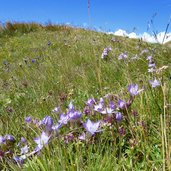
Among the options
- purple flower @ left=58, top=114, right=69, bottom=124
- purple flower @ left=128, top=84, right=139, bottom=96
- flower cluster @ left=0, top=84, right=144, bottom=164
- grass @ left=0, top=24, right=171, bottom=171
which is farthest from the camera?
purple flower @ left=128, top=84, right=139, bottom=96

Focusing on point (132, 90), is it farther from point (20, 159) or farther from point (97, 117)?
point (20, 159)

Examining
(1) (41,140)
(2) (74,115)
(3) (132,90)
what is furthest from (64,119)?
(3) (132,90)

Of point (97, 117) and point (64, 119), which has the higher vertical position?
point (97, 117)

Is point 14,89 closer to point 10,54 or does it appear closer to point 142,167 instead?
point 142,167

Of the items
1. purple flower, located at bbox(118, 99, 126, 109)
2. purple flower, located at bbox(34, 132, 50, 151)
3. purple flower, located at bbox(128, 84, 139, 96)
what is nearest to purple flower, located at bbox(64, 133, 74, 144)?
purple flower, located at bbox(34, 132, 50, 151)

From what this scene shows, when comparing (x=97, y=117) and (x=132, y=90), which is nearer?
(x=132, y=90)

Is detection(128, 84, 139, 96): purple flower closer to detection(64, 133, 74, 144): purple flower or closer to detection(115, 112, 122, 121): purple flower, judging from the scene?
detection(115, 112, 122, 121): purple flower

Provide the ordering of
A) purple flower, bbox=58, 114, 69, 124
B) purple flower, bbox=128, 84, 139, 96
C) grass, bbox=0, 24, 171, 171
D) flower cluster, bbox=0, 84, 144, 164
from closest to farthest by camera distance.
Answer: grass, bbox=0, 24, 171, 171
flower cluster, bbox=0, 84, 144, 164
purple flower, bbox=58, 114, 69, 124
purple flower, bbox=128, 84, 139, 96

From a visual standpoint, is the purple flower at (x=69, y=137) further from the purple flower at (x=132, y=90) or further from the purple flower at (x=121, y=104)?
the purple flower at (x=132, y=90)

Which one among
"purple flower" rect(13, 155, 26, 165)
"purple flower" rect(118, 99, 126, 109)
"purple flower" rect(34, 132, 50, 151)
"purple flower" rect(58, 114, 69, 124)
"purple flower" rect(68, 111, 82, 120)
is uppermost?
"purple flower" rect(118, 99, 126, 109)

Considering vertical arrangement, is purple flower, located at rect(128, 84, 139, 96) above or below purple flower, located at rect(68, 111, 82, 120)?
above

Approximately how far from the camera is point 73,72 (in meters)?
4.73

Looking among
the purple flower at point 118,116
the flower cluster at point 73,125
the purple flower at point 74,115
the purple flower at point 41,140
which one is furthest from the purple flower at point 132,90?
the purple flower at point 41,140

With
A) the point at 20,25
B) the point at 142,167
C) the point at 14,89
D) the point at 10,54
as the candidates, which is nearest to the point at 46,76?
the point at 14,89
